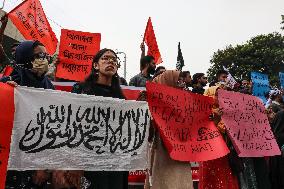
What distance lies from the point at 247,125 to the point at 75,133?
8.20 feet

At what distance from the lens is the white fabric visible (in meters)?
3.06

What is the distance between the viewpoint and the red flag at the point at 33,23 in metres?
6.94

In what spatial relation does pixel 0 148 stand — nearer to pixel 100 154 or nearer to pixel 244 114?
pixel 100 154

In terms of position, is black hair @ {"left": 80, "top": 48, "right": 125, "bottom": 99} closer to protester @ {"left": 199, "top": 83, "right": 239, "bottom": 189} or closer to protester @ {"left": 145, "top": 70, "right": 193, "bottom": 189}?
protester @ {"left": 145, "top": 70, "right": 193, "bottom": 189}

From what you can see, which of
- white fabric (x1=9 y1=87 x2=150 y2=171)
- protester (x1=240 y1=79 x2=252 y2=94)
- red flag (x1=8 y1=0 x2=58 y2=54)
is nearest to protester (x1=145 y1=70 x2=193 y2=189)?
white fabric (x1=9 y1=87 x2=150 y2=171)

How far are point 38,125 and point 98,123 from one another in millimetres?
571

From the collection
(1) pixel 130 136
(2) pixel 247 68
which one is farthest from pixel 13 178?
(2) pixel 247 68

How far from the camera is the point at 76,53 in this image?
25.1ft

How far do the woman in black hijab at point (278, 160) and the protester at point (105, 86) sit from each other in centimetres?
271

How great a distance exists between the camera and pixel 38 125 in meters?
3.14

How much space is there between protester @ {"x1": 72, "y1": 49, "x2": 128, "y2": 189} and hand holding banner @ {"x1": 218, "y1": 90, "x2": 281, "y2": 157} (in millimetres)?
1523

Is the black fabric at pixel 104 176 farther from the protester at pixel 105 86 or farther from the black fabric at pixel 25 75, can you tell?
the black fabric at pixel 25 75

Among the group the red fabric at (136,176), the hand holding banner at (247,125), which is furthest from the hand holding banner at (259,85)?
the red fabric at (136,176)

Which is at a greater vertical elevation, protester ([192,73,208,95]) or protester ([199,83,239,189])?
protester ([192,73,208,95])
